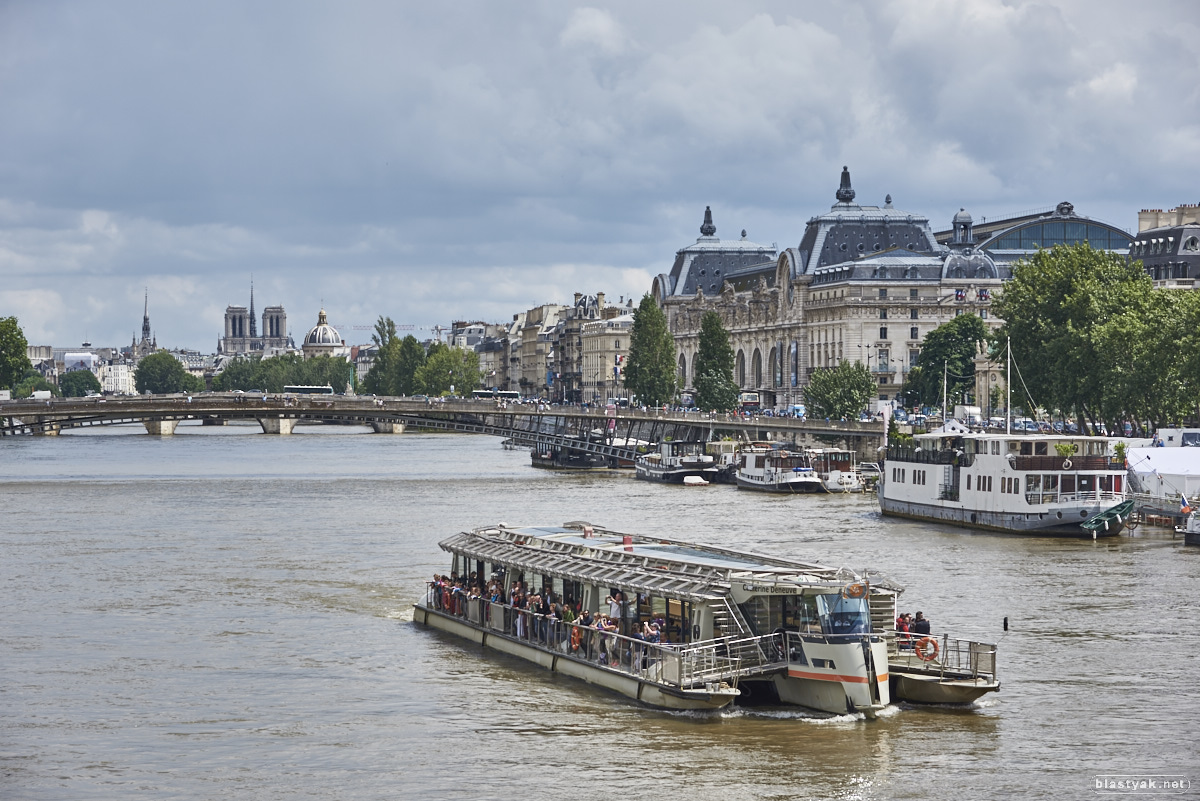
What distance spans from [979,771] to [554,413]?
9506cm

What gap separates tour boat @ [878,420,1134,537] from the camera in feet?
232

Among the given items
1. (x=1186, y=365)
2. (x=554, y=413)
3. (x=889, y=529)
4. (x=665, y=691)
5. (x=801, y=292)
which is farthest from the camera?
(x=801, y=292)

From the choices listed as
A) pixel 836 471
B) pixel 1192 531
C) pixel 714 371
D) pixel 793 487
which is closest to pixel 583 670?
pixel 1192 531

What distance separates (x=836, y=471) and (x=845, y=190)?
88.6 meters

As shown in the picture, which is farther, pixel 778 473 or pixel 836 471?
pixel 836 471

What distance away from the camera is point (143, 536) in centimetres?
7150

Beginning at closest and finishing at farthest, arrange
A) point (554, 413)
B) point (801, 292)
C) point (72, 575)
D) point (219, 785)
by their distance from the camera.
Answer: point (219, 785) → point (72, 575) → point (554, 413) → point (801, 292)

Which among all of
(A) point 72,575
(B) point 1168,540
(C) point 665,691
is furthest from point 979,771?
(B) point 1168,540

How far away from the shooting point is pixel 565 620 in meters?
39.5

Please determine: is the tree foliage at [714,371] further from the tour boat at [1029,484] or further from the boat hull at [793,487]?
the tour boat at [1029,484]

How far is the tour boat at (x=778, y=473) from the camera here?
10081cm

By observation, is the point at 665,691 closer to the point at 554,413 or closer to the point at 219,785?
the point at 219,785

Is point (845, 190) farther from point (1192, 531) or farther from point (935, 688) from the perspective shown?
point (935, 688)

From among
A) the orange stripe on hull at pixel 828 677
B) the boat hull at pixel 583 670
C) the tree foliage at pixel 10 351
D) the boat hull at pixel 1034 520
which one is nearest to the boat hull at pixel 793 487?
the boat hull at pixel 1034 520
